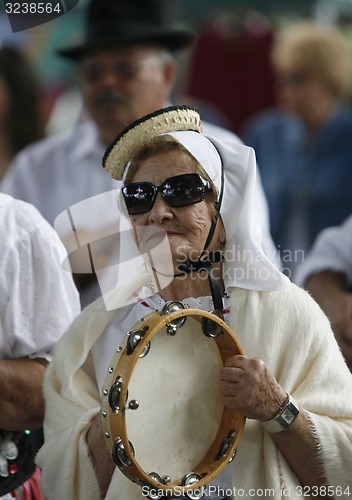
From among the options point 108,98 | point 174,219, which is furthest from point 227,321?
point 108,98

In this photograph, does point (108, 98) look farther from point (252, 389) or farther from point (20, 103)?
point (252, 389)

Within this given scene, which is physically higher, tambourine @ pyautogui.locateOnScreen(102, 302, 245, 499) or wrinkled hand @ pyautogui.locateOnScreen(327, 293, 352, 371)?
tambourine @ pyautogui.locateOnScreen(102, 302, 245, 499)

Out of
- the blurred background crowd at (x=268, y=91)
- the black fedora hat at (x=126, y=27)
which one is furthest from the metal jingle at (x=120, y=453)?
the black fedora hat at (x=126, y=27)

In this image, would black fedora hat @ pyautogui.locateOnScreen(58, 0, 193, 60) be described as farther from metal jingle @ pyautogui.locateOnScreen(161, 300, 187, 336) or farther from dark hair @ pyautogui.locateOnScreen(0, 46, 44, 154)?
metal jingle @ pyautogui.locateOnScreen(161, 300, 187, 336)

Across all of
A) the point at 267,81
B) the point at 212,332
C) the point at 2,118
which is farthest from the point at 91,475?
the point at 267,81

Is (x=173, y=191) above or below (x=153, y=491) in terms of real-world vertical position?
above

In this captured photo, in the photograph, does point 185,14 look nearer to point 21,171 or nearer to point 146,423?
point 21,171

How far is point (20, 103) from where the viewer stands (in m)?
6.46

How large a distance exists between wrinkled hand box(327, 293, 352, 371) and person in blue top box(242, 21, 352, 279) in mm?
2314

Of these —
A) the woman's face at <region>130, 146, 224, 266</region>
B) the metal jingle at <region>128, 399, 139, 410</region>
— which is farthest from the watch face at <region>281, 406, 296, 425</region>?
the woman's face at <region>130, 146, 224, 266</region>

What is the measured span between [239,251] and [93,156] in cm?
293

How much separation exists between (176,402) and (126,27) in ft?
9.53

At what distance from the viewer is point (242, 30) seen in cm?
855

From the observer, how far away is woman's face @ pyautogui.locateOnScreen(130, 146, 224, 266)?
2801 millimetres
